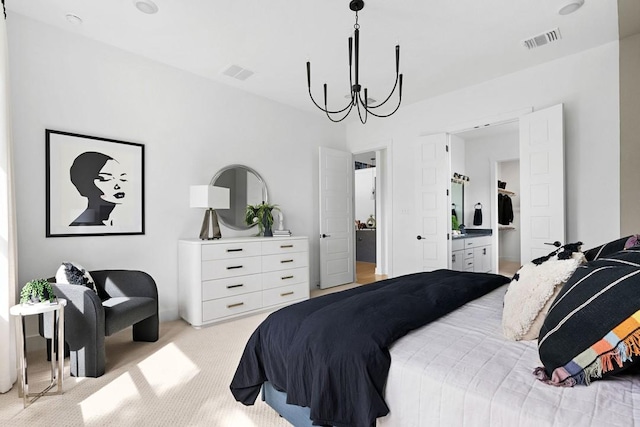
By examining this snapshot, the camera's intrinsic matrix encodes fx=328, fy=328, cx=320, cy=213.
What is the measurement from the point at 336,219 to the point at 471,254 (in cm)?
236

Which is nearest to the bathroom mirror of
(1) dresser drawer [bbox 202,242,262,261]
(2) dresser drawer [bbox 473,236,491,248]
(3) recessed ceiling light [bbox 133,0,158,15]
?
(2) dresser drawer [bbox 473,236,491,248]

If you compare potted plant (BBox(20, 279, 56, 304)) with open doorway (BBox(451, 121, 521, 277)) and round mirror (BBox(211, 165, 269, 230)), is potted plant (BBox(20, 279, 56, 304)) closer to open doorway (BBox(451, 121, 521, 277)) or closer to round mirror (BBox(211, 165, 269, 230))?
round mirror (BBox(211, 165, 269, 230))

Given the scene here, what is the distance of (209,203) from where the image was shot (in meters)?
3.50

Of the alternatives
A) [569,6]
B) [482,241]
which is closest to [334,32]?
[569,6]

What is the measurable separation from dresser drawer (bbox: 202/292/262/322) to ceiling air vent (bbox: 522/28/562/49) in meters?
3.75

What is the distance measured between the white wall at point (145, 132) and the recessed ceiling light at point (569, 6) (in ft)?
10.6

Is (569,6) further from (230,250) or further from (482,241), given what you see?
(482,241)

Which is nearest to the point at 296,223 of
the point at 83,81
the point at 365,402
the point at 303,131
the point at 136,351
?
the point at 303,131

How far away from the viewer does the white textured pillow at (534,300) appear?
4.27 feet

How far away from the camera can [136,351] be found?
2.78 m

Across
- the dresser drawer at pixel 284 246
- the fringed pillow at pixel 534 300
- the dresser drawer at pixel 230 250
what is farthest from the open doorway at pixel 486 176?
the fringed pillow at pixel 534 300

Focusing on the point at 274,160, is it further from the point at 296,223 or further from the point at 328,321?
the point at 328,321

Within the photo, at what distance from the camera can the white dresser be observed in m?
3.36

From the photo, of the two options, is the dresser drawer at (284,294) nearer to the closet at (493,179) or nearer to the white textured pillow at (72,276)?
the closet at (493,179)
